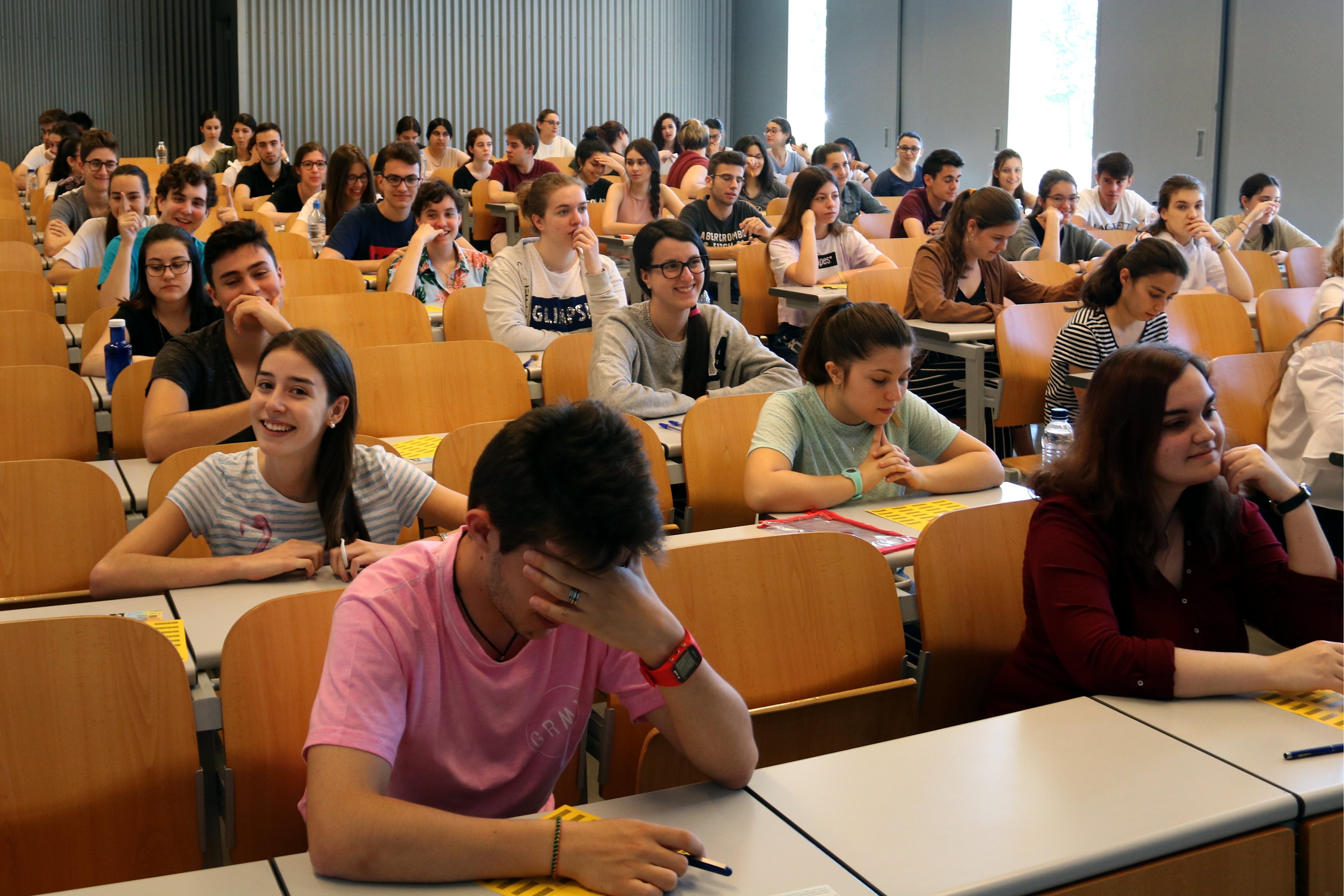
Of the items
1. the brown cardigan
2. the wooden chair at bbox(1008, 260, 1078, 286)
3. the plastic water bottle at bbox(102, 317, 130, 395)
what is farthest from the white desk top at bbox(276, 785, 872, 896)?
the wooden chair at bbox(1008, 260, 1078, 286)

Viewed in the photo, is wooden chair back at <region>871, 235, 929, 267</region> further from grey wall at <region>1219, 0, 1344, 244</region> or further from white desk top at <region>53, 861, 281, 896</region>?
white desk top at <region>53, 861, 281, 896</region>

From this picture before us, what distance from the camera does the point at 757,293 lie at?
242 inches

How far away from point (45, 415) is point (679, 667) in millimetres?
2484

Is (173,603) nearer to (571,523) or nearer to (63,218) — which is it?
(571,523)

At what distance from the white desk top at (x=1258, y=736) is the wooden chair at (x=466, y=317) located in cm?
328

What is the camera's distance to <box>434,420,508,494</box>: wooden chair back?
2709 mm

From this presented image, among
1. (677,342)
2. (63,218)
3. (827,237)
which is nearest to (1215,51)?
(827,237)

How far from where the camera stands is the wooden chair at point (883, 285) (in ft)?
17.1

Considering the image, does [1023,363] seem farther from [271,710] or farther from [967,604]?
[271,710]

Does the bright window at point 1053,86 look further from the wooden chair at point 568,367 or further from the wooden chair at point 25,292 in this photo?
the wooden chair at point 25,292

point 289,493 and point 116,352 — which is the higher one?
point 116,352

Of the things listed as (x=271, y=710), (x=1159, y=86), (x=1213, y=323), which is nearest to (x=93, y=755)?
(x=271, y=710)

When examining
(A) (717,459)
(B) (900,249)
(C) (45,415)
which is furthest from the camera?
(B) (900,249)

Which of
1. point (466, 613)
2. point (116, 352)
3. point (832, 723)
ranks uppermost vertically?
point (116, 352)
